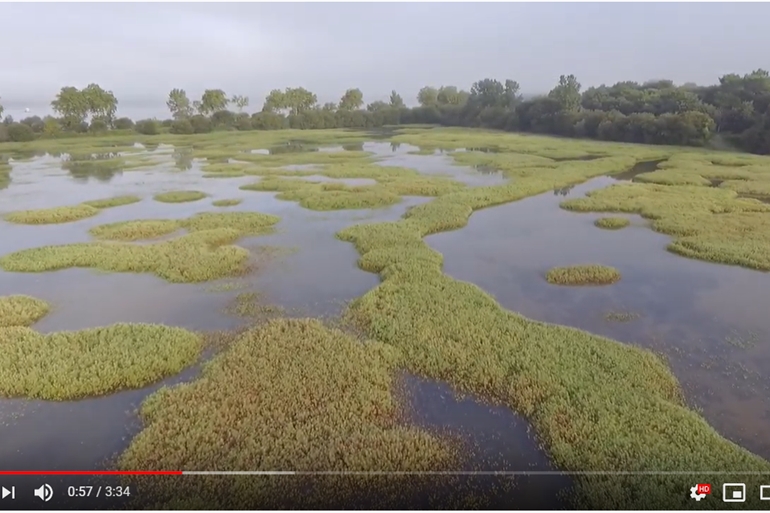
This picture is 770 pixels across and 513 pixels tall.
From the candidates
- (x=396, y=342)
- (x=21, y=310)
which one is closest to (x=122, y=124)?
(x=21, y=310)

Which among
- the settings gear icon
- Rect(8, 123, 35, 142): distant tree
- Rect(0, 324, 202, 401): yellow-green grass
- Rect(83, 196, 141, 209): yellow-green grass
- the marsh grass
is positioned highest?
Rect(8, 123, 35, 142): distant tree

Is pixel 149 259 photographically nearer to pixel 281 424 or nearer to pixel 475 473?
pixel 281 424

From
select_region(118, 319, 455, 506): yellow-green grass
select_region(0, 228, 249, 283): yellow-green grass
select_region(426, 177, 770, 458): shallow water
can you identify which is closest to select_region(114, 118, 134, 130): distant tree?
select_region(0, 228, 249, 283): yellow-green grass

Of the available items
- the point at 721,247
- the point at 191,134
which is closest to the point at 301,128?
the point at 191,134

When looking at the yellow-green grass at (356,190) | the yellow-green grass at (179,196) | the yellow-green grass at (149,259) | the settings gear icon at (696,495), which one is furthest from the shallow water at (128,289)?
the settings gear icon at (696,495)

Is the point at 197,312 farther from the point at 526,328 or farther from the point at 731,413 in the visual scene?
the point at 731,413

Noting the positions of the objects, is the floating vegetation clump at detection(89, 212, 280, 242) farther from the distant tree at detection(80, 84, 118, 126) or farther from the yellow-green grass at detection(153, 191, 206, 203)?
the distant tree at detection(80, 84, 118, 126)
